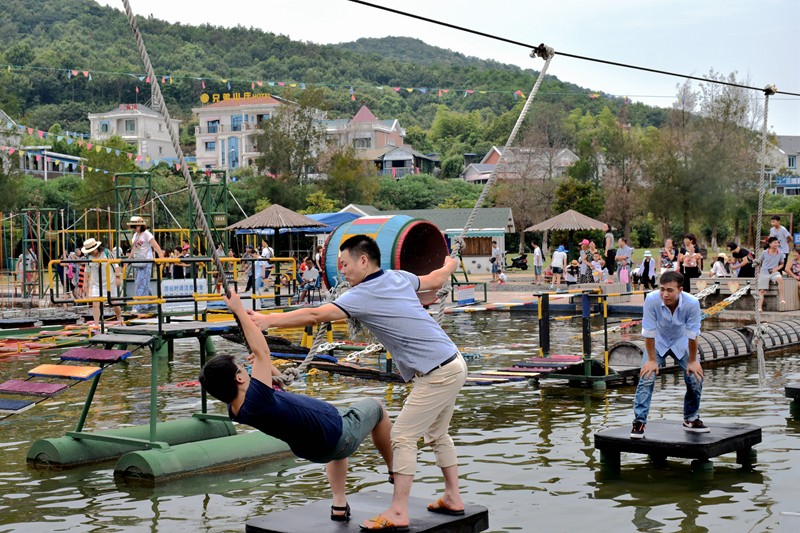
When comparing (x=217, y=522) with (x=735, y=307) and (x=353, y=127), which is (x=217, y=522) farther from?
(x=353, y=127)

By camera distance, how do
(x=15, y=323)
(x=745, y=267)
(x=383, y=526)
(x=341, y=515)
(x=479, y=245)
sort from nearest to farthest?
1. (x=383, y=526)
2. (x=341, y=515)
3. (x=15, y=323)
4. (x=745, y=267)
5. (x=479, y=245)

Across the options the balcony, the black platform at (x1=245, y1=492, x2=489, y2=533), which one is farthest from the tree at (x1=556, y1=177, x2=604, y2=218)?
the black platform at (x1=245, y1=492, x2=489, y2=533)

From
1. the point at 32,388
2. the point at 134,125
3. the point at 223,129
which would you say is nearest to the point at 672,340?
the point at 32,388

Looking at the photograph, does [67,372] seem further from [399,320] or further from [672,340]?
[672,340]

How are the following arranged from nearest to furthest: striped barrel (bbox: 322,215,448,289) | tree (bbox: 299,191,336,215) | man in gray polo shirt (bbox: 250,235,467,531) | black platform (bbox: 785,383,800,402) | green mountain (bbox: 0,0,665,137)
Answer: man in gray polo shirt (bbox: 250,235,467,531) < black platform (bbox: 785,383,800,402) < striped barrel (bbox: 322,215,448,289) < tree (bbox: 299,191,336,215) < green mountain (bbox: 0,0,665,137)

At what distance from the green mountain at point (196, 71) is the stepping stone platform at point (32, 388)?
369 ft

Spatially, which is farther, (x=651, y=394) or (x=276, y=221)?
(x=276, y=221)

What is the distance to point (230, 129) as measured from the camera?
118 metres

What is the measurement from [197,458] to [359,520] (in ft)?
11.5

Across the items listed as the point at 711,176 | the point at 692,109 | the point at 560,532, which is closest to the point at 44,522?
the point at 560,532

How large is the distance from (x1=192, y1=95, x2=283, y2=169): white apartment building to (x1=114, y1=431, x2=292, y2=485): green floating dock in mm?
104911

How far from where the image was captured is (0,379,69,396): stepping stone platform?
33.6 feet

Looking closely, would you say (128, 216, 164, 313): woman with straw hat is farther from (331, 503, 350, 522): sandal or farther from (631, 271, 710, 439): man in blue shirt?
(331, 503, 350, 522): sandal

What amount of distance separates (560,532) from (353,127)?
9036 cm
